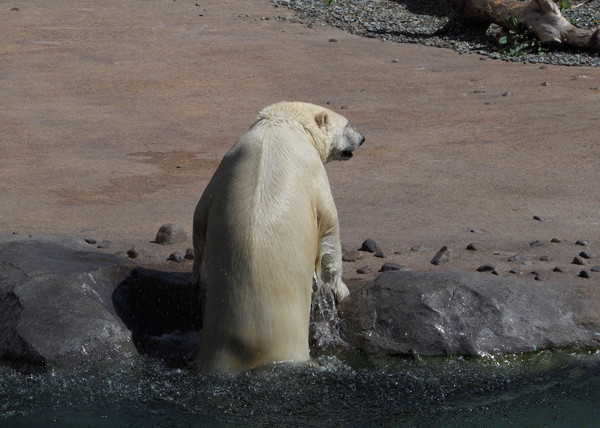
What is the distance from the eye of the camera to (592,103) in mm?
11891

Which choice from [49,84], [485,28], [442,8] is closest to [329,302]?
[49,84]

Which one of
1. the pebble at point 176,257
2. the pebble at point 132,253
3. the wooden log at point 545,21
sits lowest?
the pebble at point 132,253

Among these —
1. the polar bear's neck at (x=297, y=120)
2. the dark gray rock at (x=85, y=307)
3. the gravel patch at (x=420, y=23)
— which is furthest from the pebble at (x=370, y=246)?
the gravel patch at (x=420, y=23)

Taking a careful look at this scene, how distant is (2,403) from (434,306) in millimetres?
2454

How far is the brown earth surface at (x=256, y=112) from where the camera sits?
298 inches

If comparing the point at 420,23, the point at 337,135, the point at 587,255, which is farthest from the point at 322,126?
the point at 420,23

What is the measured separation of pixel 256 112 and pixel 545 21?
602cm

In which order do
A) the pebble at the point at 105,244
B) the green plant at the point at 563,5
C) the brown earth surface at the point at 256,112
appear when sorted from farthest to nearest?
1. the green plant at the point at 563,5
2. the brown earth surface at the point at 256,112
3. the pebble at the point at 105,244

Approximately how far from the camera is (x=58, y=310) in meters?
5.19

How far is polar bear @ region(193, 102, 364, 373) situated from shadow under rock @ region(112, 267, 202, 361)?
56 cm

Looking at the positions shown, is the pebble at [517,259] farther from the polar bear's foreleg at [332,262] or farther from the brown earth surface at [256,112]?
the polar bear's foreleg at [332,262]

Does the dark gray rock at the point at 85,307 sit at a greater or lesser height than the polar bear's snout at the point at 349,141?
lesser

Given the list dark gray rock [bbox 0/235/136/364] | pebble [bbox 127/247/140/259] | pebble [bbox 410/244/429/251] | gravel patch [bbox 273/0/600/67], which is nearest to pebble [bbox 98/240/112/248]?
pebble [bbox 127/247/140/259]

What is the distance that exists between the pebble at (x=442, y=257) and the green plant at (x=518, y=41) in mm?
9045
